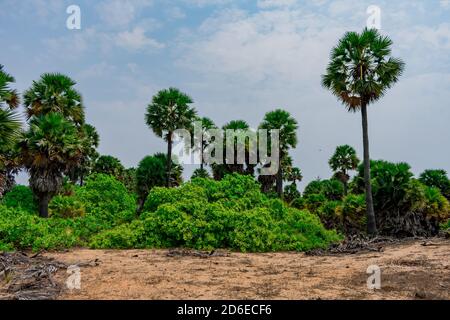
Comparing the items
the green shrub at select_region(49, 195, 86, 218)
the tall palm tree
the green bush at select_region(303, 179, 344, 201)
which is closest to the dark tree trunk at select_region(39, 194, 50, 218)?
the green shrub at select_region(49, 195, 86, 218)

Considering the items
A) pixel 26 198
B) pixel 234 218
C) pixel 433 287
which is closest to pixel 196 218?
pixel 234 218

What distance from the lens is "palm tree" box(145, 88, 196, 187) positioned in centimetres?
3459

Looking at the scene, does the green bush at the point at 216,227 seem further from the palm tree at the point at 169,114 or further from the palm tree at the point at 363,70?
the palm tree at the point at 169,114

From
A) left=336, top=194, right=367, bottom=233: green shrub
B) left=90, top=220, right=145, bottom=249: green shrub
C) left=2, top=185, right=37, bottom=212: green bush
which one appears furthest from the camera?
left=336, top=194, right=367, bottom=233: green shrub

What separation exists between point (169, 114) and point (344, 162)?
2098 cm

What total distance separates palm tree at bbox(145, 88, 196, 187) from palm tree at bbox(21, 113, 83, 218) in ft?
35.9

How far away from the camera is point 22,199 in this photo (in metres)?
24.5

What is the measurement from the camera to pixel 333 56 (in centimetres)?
2497

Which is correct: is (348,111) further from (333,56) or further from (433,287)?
(433,287)

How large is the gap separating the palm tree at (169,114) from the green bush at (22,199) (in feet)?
38.3

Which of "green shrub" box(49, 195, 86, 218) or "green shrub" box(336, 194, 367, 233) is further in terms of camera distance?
"green shrub" box(336, 194, 367, 233)

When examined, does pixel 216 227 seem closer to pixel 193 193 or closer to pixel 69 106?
pixel 193 193

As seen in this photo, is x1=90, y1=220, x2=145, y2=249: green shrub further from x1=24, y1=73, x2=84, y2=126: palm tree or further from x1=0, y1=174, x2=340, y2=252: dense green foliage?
x1=24, y1=73, x2=84, y2=126: palm tree

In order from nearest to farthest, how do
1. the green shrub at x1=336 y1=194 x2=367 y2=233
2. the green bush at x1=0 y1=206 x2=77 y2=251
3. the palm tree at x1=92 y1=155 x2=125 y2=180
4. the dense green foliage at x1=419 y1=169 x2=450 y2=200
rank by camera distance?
the green bush at x1=0 y1=206 x2=77 y2=251 → the green shrub at x1=336 y1=194 x2=367 y2=233 → the dense green foliage at x1=419 y1=169 x2=450 y2=200 → the palm tree at x1=92 y1=155 x2=125 y2=180
